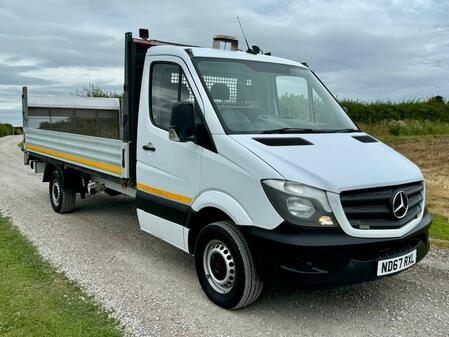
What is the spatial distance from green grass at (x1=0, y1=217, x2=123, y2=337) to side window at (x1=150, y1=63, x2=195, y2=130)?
6.22 ft

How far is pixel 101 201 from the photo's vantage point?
8938 mm

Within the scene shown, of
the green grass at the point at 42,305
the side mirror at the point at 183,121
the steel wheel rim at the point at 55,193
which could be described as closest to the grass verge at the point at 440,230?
the side mirror at the point at 183,121

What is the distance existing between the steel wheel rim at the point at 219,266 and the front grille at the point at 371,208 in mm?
1071

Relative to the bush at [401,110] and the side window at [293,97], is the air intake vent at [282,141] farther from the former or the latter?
the bush at [401,110]

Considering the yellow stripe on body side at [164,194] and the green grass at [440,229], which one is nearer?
the yellow stripe on body side at [164,194]

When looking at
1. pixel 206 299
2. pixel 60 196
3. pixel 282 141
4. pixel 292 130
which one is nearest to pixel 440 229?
pixel 292 130

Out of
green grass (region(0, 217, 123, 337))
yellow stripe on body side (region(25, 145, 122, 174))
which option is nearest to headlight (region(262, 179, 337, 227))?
green grass (region(0, 217, 123, 337))

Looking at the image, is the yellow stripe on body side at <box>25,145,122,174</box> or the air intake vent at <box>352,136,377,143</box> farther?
the yellow stripe on body side at <box>25,145,122,174</box>

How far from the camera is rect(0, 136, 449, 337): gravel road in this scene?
3838mm

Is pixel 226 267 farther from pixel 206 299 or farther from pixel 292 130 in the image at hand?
pixel 292 130

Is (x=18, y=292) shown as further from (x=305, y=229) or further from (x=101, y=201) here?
(x=101, y=201)

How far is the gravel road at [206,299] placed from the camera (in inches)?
151

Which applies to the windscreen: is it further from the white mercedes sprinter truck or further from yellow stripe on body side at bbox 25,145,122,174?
yellow stripe on body side at bbox 25,145,122,174

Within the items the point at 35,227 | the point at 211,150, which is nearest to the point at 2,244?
the point at 35,227
